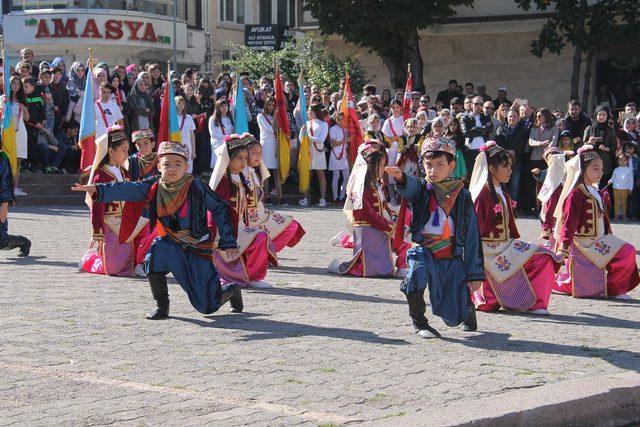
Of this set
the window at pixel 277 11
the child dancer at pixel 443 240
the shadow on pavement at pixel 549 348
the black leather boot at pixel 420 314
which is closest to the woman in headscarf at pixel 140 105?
the child dancer at pixel 443 240

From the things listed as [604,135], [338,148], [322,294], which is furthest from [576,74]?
[322,294]

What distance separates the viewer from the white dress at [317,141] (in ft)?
68.3

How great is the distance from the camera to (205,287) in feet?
29.9

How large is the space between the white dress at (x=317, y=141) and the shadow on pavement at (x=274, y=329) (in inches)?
459

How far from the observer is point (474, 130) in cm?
1911

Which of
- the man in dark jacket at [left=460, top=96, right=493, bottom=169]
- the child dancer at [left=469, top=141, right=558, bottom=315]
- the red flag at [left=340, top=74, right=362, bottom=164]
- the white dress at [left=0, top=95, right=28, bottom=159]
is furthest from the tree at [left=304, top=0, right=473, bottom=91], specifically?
the child dancer at [left=469, top=141, right=558, bottom=315]

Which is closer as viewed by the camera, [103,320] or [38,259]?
[103,320]

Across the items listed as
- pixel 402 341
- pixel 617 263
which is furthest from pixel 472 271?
pixel 617 263

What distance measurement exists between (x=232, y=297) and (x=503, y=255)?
232cm

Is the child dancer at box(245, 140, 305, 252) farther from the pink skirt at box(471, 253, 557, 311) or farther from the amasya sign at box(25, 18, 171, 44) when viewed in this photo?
the amasya sign at box(25, 18, 171, 44)

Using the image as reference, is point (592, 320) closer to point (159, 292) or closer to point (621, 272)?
point (621, 272)

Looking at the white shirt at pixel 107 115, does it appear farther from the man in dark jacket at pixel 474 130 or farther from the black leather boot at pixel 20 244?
the black leather boot at pixel 20 244

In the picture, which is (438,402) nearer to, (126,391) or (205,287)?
(126,391)

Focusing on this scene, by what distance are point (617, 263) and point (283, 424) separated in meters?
5.76
